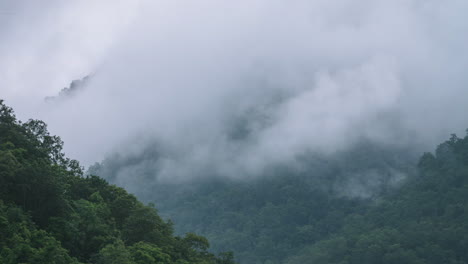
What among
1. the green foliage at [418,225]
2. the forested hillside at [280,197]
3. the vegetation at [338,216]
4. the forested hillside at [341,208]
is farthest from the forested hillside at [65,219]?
the forested hillside at [280,197]

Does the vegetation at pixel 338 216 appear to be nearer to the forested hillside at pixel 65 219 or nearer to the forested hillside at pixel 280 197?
the forested hillside at pixel 280 197

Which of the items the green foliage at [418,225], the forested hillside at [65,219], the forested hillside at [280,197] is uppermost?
the forested hillside at [280,197]

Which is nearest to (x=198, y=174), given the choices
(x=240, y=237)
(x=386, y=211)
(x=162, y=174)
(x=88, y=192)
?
(x=162, y=174)

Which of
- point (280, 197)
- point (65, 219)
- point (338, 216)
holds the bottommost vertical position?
point (65, 219)

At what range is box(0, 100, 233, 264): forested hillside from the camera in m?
33.8

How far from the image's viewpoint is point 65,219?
38969 millimetres

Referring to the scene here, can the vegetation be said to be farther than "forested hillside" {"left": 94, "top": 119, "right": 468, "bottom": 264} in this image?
No

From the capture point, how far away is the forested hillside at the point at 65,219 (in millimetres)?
33750

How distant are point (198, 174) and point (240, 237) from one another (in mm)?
47322

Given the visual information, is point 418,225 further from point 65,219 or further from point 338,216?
point 65,219

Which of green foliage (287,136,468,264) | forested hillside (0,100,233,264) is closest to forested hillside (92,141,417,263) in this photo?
green foliage (287,136,468,264)

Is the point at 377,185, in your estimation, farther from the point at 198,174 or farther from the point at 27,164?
the point at 27,164

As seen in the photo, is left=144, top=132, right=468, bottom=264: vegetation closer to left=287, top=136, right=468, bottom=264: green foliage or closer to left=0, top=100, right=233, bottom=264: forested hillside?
left=287, top=136, right=468, bottom=264: green foliage

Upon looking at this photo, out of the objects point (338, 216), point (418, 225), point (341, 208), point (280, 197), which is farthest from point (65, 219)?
point (280, 197)
